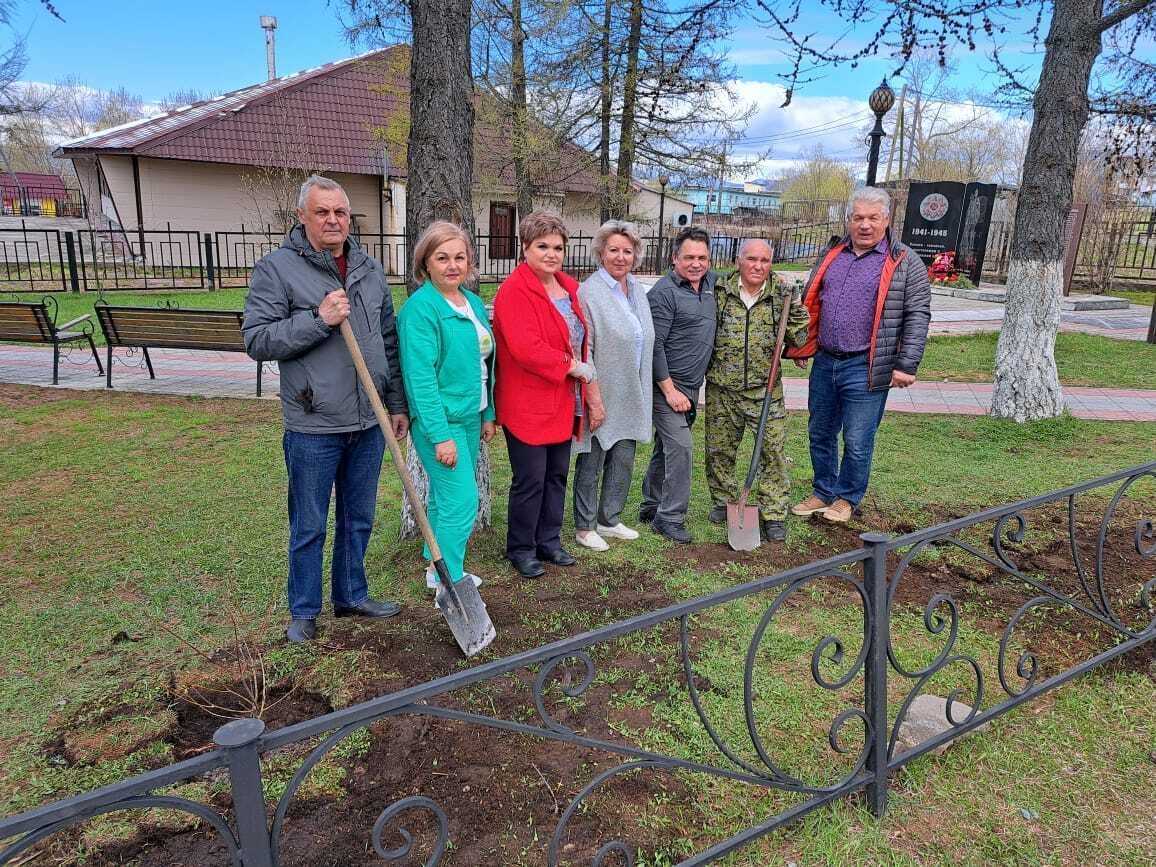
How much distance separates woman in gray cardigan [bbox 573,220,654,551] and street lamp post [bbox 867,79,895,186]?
7.22m

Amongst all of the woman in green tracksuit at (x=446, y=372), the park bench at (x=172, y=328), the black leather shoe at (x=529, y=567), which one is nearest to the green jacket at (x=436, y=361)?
the woman in green tracksuit at (x=446, y=372)

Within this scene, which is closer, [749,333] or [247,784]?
[247,784]

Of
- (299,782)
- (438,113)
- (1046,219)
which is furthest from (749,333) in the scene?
(1046,219)

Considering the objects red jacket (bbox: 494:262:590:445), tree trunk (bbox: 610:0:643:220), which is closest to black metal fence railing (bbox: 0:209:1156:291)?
tree trunk (bbox: 610:0:643:220)

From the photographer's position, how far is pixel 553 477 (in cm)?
379

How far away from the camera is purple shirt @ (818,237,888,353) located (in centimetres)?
414

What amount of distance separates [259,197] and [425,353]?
19497 millimetres

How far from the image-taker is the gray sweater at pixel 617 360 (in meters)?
3.85

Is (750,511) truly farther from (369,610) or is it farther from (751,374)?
(369,610)

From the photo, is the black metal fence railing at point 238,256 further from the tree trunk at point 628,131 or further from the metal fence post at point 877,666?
the metal fence post at point 877,666

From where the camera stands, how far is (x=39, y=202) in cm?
4103

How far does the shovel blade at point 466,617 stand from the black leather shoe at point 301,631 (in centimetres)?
53

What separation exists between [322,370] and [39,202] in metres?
48.5

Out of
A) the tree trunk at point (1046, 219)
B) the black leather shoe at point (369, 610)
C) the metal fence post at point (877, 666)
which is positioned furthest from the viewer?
the tree trunk at point (1046, 219)
